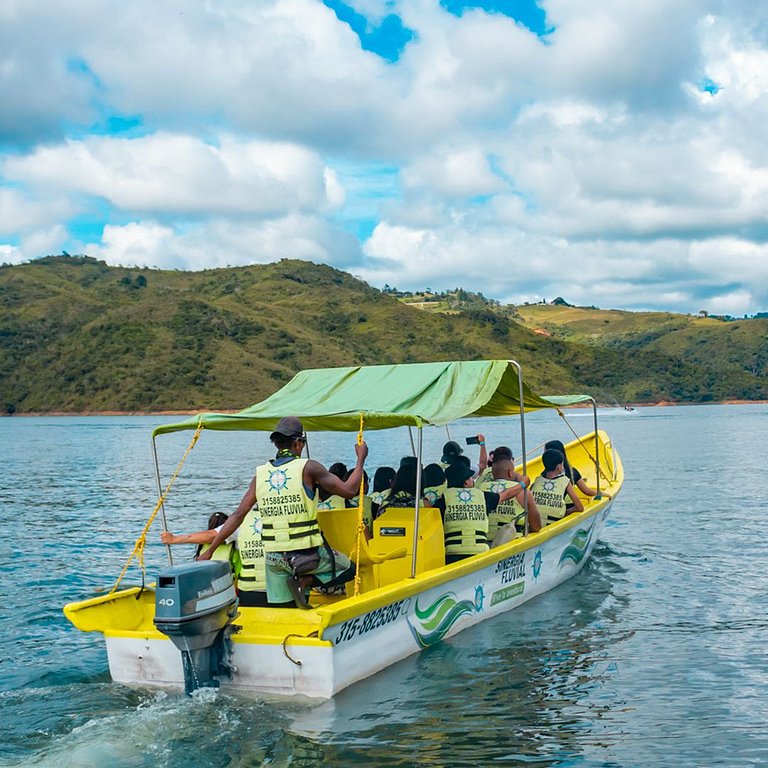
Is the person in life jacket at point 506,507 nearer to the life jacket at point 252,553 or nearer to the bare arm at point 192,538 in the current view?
the life jacket at point 252,553

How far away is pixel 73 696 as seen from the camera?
7977 millimetres

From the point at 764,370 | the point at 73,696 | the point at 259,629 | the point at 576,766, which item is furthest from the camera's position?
the point at 764,370

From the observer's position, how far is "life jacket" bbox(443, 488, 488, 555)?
32.4ft

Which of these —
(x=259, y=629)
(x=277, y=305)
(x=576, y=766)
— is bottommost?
(x=576, y=766)

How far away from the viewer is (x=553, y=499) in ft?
40.4

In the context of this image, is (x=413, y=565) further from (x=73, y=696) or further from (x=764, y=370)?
(x=764, y=370)

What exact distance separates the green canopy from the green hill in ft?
271

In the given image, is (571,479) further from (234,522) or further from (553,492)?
(234,522)

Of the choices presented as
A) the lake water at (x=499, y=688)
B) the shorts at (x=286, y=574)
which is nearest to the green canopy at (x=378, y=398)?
the shorts at (x=286, y=574)

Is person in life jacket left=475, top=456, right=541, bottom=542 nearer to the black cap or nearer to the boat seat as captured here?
the boat seat

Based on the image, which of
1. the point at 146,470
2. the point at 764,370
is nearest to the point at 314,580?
the point at 146,470

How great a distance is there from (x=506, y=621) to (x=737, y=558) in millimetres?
6708

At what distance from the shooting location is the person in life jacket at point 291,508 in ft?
24.8

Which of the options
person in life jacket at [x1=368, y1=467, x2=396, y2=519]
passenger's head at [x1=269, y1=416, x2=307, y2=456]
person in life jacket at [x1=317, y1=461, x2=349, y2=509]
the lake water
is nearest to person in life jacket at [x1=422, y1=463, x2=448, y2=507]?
person in life jacket at [x1=368, y1=467, x2=396, y2=519]
